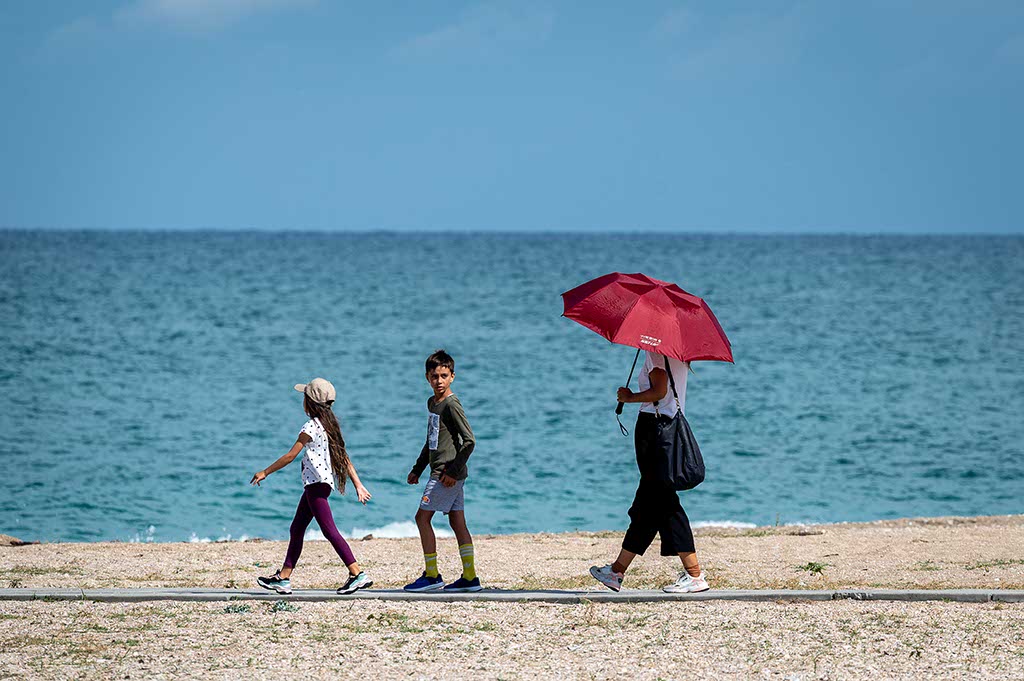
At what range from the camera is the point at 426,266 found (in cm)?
8844

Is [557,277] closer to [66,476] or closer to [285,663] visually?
[66,476]

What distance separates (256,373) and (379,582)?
78.5 feet

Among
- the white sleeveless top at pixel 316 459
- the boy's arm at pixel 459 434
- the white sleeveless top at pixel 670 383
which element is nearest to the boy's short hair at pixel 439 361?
the boy's arm at pixel 459 434

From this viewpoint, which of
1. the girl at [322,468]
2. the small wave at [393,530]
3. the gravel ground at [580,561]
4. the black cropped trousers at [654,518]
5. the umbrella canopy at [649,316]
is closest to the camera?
the umbrella canopy at [649,316]

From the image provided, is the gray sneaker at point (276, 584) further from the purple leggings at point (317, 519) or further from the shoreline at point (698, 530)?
the shoreline at point (698, 530)

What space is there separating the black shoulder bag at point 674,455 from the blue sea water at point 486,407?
29.0ft

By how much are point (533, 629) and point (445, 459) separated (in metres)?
1.27

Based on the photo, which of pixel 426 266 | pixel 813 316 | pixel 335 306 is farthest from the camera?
pixel 426 266

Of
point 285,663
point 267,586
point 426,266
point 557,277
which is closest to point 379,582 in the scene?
point 267,586

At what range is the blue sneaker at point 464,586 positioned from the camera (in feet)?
26.7

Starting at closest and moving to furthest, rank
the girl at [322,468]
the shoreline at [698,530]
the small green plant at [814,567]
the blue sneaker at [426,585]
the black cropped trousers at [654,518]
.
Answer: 1. the black cropped trousers at [654,518]
2. the girl at [322,468]
3. the blue sneaker at [426,585]
4. the small green plant at [814,567]
5. the shoreline at [698,530]

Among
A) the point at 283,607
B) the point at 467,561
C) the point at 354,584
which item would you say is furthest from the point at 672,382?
the point at 283,607

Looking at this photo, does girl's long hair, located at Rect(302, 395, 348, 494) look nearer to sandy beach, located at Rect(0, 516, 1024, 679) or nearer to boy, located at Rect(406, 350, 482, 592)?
boy, located at Rect(406, 350, 482, 592)

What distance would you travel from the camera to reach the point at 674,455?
25.0ft
